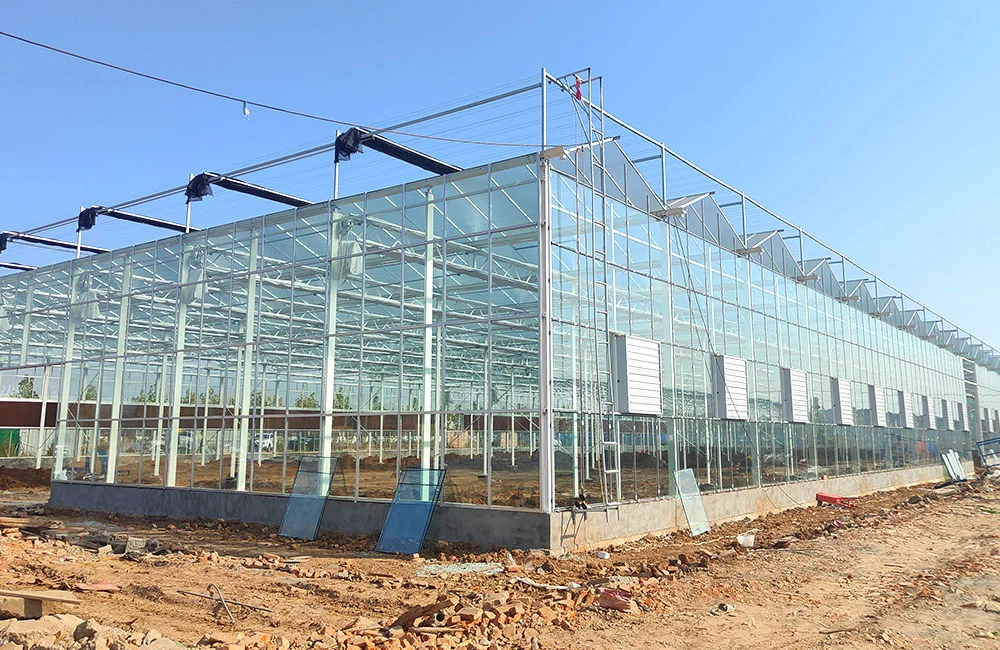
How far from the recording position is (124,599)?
10352 millimetres

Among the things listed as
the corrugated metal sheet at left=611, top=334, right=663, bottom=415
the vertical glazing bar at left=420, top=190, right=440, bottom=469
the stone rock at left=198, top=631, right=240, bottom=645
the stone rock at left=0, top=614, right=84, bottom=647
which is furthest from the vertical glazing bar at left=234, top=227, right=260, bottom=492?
the stone rock at left=198, top=631, right=240, bottom=645

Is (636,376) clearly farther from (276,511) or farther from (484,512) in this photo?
(276,511)

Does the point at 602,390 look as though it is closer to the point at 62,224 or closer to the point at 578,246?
the point at 578,246

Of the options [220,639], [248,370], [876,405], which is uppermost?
[248,370]

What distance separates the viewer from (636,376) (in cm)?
1544

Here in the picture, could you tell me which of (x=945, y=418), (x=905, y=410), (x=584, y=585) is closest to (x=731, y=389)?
(x=584, y=585)

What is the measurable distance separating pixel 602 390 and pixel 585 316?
1443mm

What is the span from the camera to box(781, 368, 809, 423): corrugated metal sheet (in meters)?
22.6

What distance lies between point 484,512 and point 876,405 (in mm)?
21896

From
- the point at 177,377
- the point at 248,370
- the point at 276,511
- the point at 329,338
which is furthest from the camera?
the point at 177,377

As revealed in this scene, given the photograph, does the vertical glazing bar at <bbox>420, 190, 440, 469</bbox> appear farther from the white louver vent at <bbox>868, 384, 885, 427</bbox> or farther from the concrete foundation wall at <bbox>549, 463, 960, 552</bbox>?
the white louver vent at <bbox>868, 384, 885, 427</bbox>

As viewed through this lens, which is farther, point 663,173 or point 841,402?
point 841,402

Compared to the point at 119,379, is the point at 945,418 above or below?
below

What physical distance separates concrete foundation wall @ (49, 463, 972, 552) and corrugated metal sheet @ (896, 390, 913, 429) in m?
9.36
